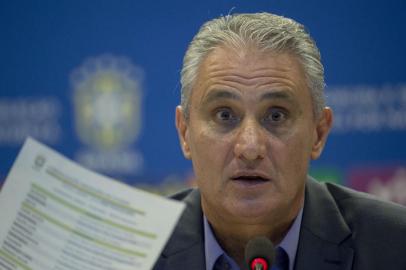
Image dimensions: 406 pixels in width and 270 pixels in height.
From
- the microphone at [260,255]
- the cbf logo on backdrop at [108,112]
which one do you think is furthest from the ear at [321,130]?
Result: the cbf logo on backdrop at [108,112]

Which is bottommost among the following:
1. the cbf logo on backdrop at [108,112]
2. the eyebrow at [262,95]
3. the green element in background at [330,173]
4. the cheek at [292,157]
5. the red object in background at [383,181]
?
the cbf logo on backdrop at [108,112]

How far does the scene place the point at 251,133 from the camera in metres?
2.06

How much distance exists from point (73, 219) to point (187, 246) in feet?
3.22

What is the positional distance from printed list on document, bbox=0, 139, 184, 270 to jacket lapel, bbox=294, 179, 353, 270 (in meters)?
1.00

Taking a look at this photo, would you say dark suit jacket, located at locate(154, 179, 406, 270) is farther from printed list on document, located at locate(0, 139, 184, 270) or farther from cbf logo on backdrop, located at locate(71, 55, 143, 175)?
cbf logo on backdrop, located at locate(71, 55, 143, 175)

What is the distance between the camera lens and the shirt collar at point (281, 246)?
227cm

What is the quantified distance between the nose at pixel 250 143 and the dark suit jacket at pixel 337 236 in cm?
38

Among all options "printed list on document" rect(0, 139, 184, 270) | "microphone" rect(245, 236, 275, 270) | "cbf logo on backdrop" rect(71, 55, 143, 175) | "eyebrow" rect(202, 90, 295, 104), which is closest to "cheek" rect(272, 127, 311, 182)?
"eyebrow" rect(202, 90, 295, 104)

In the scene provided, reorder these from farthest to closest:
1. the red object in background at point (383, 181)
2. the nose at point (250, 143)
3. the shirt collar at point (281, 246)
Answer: the red object in background at point (383, 181) < the shirt collar at point (281, 246) < the nose at point (250, 143)

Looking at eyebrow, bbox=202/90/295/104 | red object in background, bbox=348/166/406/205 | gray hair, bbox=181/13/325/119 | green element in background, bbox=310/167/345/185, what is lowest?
green element in background, bbox=310/167/345/185

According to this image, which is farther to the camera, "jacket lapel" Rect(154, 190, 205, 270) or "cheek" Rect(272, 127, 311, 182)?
"jacket lapel" Rect(154, 190, 205, 270)

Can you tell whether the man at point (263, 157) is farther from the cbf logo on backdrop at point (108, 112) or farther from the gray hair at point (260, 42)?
the cbf logo on backdrop at point (108, 112)

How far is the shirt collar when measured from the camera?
7.45 feet

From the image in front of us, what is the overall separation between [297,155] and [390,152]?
190cm
